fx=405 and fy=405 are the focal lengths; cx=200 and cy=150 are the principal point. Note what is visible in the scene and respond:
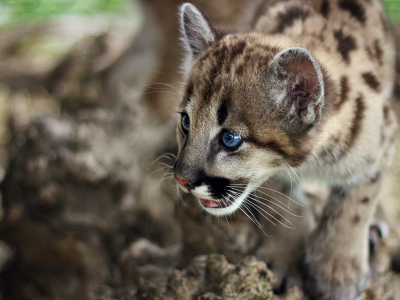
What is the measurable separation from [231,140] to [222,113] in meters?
0.14

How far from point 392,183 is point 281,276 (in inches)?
73.7

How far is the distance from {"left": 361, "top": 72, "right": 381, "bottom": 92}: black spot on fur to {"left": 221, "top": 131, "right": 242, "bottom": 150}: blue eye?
942mm

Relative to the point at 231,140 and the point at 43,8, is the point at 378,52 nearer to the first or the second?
the point at 231,140

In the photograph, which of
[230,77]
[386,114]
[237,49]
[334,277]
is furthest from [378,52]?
[334,277]

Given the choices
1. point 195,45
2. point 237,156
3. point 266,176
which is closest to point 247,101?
point 237,156

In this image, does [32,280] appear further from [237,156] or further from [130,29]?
[130,29]

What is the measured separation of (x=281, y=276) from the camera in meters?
2.44

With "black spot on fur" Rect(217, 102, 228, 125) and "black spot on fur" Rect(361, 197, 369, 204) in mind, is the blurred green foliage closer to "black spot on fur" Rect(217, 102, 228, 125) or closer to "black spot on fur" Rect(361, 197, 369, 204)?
"black spot on fur" Rect(217, 102, 228, 125)

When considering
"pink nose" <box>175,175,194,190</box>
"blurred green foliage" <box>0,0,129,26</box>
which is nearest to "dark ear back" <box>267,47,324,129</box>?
"pink nose" <box>175,175,194,190</box>

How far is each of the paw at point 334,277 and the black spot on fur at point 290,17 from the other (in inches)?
56.5

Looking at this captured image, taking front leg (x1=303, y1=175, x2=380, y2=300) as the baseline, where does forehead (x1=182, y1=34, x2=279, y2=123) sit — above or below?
above

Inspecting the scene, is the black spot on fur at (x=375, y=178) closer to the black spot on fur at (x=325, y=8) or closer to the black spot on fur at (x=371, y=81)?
the black spot on fur at (x=371, y=81)

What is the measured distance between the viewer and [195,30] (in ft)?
7.69

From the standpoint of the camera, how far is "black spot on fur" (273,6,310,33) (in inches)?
98.9
